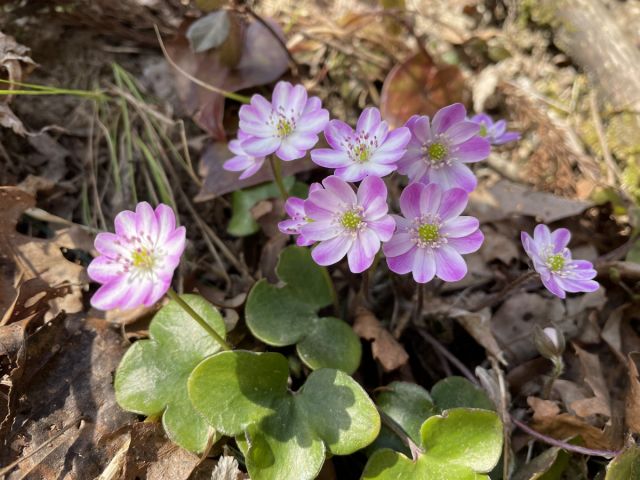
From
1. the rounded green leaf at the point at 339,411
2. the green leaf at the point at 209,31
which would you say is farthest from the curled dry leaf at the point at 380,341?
the green leaf at the point at 209,31

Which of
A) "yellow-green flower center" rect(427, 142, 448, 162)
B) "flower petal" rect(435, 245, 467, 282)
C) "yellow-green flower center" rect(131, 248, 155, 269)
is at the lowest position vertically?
"yellow-green flower center" rect(131, 248, 155, 269)

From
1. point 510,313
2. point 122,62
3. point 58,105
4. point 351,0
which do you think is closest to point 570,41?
point 351,0

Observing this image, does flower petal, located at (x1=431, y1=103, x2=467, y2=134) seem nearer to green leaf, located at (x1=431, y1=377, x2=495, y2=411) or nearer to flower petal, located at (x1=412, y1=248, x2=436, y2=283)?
flower petal, located at (x1=412, y1=248, x2=436, y2=283)

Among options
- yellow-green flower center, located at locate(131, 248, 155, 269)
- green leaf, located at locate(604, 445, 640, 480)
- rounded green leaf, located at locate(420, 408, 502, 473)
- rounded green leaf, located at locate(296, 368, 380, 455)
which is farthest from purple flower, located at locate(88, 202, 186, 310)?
green leaf, located at locate(604, 445, 640, 480)

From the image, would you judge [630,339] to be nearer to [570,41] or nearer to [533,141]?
[533,141]

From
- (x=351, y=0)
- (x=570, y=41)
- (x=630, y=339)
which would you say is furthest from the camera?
(x=351, y=0)
